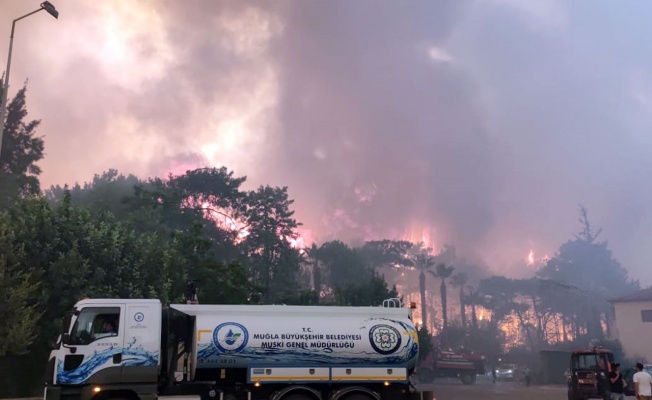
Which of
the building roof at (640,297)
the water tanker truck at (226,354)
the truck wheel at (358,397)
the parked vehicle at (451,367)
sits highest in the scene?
the building roof at (640,297)

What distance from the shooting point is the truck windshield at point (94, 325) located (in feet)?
44.8

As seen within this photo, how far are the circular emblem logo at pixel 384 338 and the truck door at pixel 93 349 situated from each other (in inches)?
263

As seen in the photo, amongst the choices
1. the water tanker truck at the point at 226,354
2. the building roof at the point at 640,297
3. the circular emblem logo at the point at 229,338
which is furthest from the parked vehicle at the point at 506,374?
the circular emblem logo at the point at 229,338

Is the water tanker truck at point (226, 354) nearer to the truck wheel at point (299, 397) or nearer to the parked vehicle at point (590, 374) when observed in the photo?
the truck wheel at point (299, 397)

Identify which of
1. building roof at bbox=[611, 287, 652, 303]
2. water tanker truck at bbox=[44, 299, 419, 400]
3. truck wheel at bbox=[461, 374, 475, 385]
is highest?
building roof at bbox=[611, 287, 652, 303]

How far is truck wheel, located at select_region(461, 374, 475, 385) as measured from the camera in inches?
2178

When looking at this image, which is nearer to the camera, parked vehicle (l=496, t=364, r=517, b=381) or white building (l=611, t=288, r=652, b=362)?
parked vehicle (l=496, t=364, r=517, b=381)

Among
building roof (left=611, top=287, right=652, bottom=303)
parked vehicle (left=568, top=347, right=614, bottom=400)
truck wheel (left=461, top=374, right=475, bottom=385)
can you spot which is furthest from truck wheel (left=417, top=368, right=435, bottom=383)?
building roof (left=611, top=287, right=652, bottom=303)

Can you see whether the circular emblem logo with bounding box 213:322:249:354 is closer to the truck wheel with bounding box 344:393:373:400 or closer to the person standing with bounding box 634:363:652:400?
the truck wheel with bounding box 344:393:373:400

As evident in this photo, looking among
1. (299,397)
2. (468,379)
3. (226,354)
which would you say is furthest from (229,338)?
(468,379)

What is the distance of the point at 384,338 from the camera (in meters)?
15.2

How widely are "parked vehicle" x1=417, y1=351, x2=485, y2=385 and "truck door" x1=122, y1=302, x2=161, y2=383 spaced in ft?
153

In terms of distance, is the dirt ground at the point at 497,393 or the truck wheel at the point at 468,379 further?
the truck wheel at the point at 468,379

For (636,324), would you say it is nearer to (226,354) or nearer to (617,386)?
(617,386)
